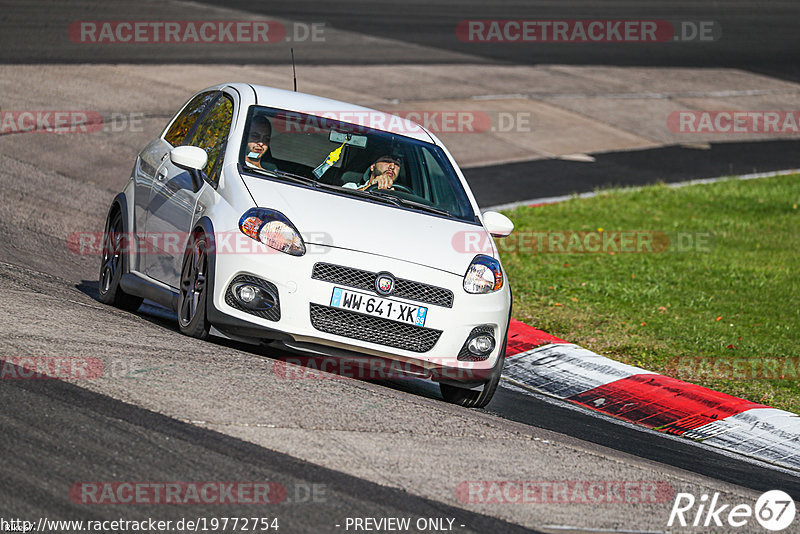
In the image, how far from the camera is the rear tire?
863 centimetres

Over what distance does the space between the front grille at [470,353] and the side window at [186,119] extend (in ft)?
9.16

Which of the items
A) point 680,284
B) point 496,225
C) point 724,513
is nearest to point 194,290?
point 496,225

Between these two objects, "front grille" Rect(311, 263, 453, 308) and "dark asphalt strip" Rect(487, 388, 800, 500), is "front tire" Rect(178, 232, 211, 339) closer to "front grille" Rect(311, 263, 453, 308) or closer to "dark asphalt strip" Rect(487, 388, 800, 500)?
"front grille" Rect(311, 263, 453, 308)

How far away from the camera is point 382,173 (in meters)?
8.20

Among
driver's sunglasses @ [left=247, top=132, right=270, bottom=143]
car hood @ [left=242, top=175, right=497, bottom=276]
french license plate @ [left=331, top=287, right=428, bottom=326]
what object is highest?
driver's sunglasses @ [left=247, top=132, right=270, bottom=143]

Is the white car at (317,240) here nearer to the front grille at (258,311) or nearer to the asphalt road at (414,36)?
the front grille at (258,311)

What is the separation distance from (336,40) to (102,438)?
21683 mm

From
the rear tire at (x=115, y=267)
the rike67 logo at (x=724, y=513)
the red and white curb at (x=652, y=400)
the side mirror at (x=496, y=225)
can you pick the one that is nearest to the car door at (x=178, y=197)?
the rear tire at (x=115, y=267)

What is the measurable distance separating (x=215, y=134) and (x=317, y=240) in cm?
162

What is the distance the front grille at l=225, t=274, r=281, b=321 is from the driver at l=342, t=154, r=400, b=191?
52.3 inches

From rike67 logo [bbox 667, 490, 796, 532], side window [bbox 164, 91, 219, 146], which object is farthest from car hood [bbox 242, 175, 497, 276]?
rike67 logo [bbox 667, 490, 796, 532]

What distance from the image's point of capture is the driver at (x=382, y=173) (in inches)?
320

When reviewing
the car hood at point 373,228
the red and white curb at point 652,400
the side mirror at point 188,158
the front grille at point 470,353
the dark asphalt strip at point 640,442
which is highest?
the side mirror at point 188,158

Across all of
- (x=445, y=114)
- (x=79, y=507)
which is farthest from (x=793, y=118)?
(x=79, y=507)
